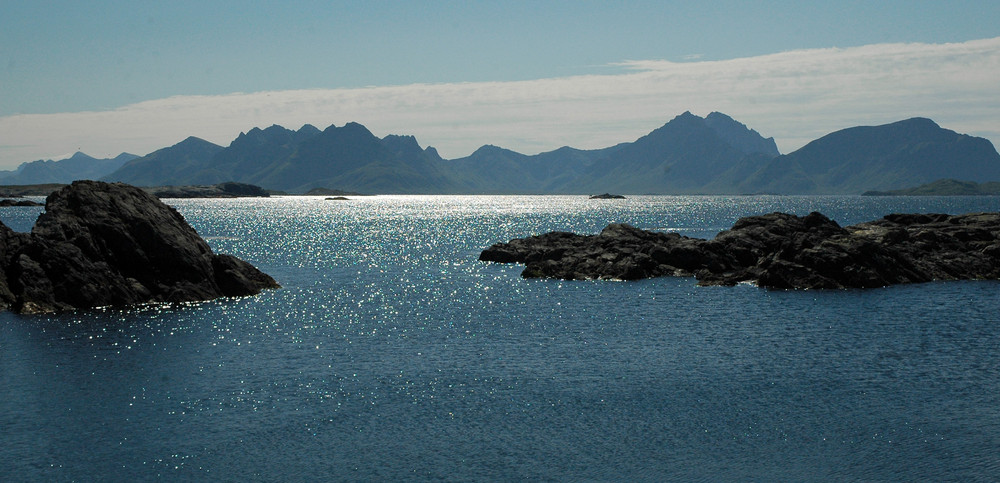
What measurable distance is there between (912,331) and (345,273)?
6377 centimetres

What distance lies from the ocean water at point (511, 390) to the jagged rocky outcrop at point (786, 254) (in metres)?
8.81

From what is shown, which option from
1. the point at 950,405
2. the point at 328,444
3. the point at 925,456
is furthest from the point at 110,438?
the point at 950,405

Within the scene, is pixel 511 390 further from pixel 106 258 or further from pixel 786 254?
pixel 786 254

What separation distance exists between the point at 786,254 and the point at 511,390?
51.9m

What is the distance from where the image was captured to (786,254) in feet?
273

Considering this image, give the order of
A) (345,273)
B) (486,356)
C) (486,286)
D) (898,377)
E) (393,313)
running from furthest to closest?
(345,273) < (486,286) < (393,313) < (486,356) < (898,377)

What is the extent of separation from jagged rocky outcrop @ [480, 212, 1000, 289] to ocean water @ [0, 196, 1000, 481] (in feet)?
28.9

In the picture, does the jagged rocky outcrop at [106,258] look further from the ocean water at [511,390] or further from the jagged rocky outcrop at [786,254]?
the jagged rocky outcrop at [786,254]

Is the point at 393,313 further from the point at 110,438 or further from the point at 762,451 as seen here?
the point at 762,451

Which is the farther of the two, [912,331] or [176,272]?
[176,272]

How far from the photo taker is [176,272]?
229 feet

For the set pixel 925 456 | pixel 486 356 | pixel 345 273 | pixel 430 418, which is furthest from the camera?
pixel 345 273

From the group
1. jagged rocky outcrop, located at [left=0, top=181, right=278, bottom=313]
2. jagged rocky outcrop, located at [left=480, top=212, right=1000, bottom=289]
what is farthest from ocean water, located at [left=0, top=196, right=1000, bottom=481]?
jagged rocky outcrop, located at [left=480, top=212, right=1000, bottom=289]

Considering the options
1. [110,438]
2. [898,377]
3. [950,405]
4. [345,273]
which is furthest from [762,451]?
[345,273]
